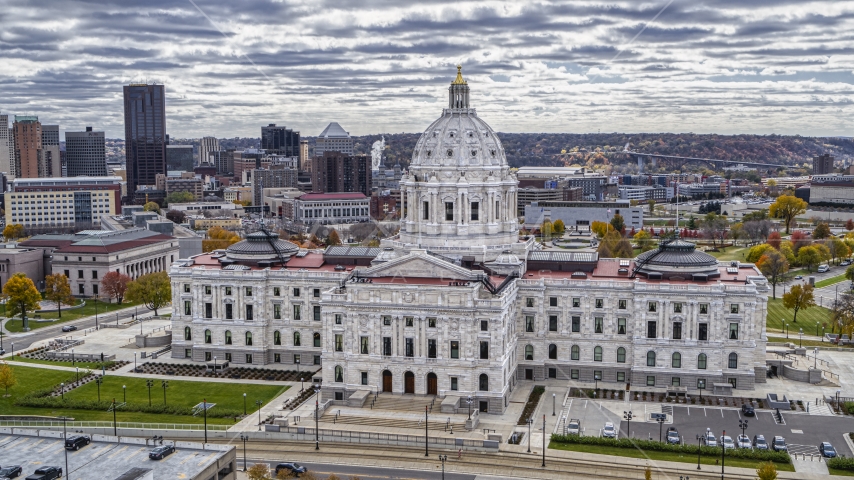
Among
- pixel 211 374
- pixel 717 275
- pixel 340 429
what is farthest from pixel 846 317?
pixel 211 374

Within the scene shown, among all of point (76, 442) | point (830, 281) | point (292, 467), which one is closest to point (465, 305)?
point (292, 467)

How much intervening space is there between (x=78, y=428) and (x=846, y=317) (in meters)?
101

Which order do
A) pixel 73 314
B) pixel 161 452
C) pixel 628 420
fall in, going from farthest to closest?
pixel 73 314 < pixel 628 420 < pixel 161 452

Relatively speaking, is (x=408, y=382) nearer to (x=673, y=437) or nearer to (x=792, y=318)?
(x=673, y=437)

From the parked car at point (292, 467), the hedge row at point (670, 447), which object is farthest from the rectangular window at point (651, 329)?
the parked car at point (292, 467)

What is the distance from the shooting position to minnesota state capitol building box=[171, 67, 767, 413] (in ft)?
342

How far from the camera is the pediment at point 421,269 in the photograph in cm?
10700

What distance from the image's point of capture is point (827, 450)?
8638 centimetres

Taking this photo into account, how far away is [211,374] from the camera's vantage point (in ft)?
388

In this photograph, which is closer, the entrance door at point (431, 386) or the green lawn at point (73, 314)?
the entrance door at point (431, 386)

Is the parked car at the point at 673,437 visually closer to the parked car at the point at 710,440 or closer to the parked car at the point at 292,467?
the parked car at the point at 710,440

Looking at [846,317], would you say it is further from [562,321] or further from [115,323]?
[115,323]

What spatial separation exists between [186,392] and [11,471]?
44.2 m

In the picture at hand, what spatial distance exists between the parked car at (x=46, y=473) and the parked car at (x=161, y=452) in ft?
20.8
